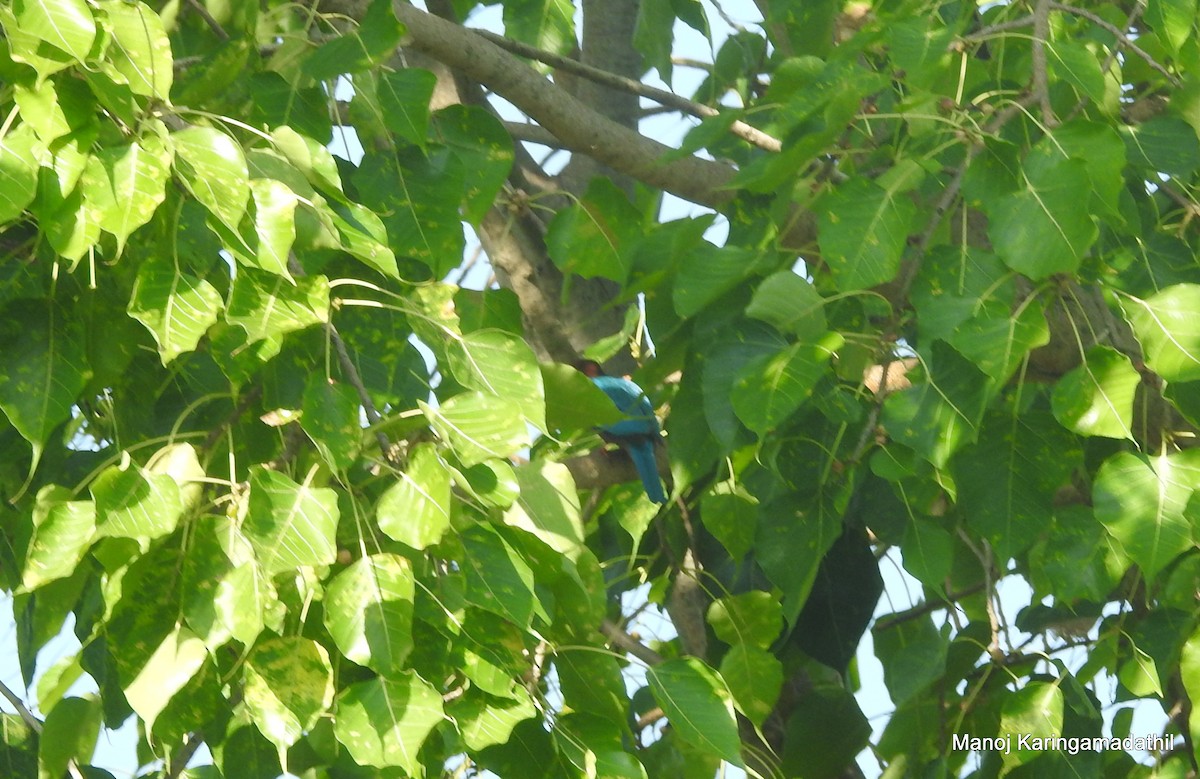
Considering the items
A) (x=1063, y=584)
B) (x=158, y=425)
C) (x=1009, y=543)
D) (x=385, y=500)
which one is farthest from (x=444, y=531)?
(x=1063, y=584)

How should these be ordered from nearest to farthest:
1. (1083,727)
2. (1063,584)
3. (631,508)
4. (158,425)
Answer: (158,425), (1063,584), (1083,727), (631,508)

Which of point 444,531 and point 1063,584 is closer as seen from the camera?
point 444,531

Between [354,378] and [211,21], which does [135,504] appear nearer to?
[354,378]

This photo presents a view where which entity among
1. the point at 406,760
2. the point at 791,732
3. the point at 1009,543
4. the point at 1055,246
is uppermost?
the point at 1055,246

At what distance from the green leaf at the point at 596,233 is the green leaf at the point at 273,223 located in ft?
3.05

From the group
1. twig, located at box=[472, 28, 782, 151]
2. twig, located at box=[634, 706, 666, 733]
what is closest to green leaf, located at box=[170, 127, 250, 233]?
twig, located at box=[472, 28, 782, 151]

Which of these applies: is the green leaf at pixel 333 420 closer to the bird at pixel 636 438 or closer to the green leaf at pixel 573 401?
the green leaf at pixel 573 401

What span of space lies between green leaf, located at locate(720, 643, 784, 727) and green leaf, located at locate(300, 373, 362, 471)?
36.7 inches

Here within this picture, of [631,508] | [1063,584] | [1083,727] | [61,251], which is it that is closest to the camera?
[61,251]

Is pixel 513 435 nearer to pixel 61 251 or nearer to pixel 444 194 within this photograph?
pixel 61 251

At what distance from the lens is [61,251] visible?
947mm

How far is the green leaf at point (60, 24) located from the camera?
0.87 m

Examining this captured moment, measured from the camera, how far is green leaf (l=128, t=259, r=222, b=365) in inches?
37.6

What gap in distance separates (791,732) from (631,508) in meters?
A: 0.41
